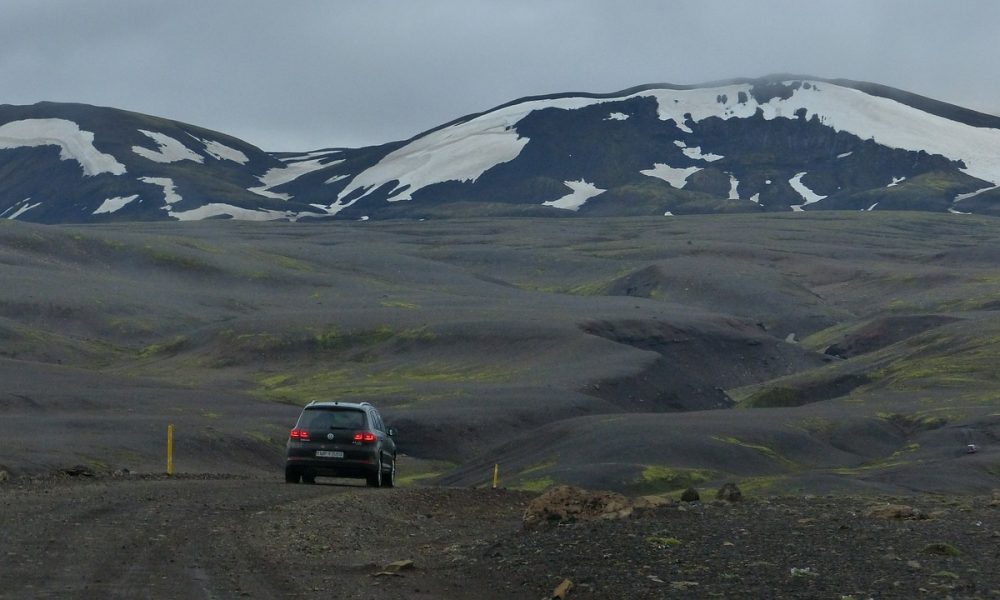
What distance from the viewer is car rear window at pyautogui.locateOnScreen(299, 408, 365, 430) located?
32281 mm

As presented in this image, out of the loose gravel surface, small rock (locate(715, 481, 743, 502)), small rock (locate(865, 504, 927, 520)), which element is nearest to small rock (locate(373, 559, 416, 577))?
the loose gravel surface

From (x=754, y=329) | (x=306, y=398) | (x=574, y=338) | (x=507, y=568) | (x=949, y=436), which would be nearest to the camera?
(x=507, y=568)

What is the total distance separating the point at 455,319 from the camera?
402 ft

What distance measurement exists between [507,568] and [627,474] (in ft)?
119

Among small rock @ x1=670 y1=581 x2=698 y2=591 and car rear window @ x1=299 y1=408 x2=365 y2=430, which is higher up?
small rock @ x1=670 y1=581 x2=698 y2=591

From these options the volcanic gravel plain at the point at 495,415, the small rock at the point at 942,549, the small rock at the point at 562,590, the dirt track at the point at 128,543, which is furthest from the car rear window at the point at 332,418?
the small rock at the point at 562,590

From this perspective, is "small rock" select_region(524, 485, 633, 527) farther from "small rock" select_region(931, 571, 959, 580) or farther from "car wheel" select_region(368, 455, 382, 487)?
"car wheel" select_region(368, 455, 382, 487)

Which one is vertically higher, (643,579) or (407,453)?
(643,579)

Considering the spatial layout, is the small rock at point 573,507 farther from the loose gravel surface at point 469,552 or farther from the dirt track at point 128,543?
the dirt track at point 128,543

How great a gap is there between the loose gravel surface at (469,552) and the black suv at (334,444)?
266 inches

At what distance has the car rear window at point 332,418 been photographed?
32.3 m

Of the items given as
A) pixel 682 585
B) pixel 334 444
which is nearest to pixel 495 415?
pixel 334 444

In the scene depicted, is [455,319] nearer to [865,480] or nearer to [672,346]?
[672,346]

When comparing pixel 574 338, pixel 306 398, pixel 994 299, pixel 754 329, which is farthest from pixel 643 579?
pixel 994 299
